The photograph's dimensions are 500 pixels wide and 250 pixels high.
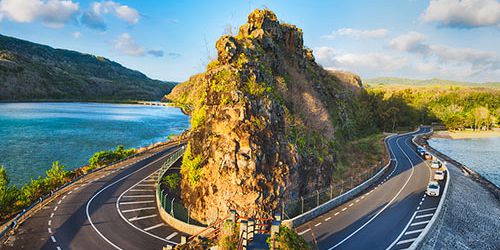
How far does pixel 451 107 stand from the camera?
457 ft

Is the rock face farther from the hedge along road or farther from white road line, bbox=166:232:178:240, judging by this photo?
the hedge along road

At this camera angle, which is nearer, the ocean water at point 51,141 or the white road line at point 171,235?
the white road line at point 171,235

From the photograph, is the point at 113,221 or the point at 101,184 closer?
the point at 113,221

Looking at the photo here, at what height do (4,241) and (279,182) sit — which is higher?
(279,182)

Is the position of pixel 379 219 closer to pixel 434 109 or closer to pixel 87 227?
pixel 87 227

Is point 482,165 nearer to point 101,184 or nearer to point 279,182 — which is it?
point 279,182

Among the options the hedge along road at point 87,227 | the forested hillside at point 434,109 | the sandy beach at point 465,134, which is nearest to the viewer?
the hedge along road at point 87,227

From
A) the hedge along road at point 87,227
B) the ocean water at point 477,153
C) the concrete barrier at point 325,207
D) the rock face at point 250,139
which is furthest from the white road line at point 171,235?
the ocean water at point 477,153

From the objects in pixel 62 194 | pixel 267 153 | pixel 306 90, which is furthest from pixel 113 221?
pixel 306 90

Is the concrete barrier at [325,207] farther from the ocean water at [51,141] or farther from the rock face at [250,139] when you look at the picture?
the ocean water at [51,141]

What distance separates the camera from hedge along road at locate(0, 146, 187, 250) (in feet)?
72.3

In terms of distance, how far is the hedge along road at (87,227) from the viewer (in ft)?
72.3

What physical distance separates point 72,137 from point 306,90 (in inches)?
2655

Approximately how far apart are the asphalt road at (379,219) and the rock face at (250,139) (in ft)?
20.3
